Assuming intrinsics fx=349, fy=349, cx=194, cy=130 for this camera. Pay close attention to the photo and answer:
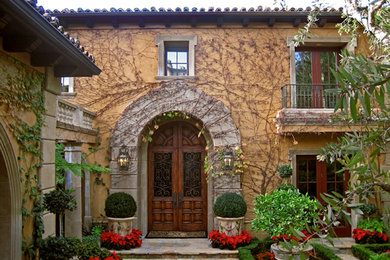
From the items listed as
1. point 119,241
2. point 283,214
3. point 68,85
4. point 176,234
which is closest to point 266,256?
point 283,214

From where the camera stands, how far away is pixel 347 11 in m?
5.12

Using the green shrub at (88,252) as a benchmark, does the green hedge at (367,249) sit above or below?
below

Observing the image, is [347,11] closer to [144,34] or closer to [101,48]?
[144,34]

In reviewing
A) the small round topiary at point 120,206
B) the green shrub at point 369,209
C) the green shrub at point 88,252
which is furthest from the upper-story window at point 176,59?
the green shrub at point 369,209

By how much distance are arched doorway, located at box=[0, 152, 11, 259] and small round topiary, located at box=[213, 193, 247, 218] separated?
18.2 feet

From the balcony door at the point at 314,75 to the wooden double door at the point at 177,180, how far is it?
10.9 ft

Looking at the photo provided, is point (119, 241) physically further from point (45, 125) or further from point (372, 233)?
point (372, 233)

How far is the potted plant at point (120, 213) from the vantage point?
9047 mm

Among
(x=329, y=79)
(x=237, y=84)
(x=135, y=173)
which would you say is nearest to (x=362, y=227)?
(x=329, y=79)

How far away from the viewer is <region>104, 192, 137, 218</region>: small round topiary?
904cm

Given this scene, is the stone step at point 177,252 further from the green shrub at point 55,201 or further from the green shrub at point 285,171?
the green shrub at point 55,201

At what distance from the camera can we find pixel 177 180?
1052 cm

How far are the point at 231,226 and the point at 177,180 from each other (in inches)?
90.9

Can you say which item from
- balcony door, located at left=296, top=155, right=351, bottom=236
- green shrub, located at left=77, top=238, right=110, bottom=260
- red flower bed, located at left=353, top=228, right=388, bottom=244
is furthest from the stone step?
red flower bed, located at left=353, top=228, right=388, bottom=244
